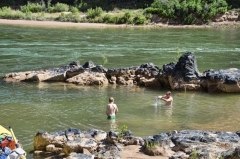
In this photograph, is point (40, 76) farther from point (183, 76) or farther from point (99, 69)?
point (183, 76)

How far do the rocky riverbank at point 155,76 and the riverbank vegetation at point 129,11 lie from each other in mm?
38487

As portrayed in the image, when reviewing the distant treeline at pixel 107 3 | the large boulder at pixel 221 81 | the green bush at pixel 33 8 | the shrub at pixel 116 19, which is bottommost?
the large boulder at pixel 221 81

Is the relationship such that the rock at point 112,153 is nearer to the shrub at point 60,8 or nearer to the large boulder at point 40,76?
the large boulder at point 40,76

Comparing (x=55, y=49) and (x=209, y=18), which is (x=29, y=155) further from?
(x=209, y=18)

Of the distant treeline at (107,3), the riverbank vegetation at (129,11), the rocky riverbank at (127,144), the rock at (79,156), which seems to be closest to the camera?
the rock at (79,156)

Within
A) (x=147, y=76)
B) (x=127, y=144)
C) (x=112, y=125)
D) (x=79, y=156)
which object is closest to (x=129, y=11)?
(x=147, y=76)

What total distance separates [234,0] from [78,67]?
163ft

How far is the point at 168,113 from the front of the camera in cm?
1616

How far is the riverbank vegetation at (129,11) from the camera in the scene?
60750mm

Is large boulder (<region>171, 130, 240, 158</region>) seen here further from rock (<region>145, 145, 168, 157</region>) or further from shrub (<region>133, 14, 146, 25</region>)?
shrub (<region>133, 14, 146, 25</region>)

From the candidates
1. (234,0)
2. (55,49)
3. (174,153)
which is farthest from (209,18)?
(174,153)

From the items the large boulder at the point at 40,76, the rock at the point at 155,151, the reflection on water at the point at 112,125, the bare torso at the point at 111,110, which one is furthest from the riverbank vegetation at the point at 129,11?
the rock at the point at 155,151

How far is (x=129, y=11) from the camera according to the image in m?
63.6

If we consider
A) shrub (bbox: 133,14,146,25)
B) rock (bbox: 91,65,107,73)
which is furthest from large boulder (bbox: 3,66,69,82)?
shrub (bbox: 133,14,146,25)
